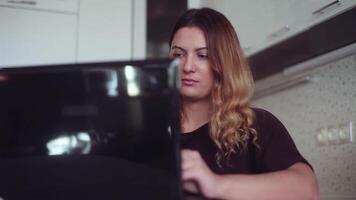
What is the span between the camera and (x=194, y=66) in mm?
1013

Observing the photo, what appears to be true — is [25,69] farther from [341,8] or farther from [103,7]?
[103,7]

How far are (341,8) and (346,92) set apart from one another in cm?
41

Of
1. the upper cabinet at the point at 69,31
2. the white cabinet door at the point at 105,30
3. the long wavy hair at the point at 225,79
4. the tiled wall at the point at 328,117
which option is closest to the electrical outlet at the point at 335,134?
the tiled wall at the point at 328,117

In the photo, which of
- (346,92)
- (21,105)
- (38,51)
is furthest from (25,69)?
(38,51)

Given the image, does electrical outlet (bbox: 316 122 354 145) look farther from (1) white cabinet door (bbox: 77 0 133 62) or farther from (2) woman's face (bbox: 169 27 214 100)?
(1) white cabinet door (bbox: 77 0 133 62)

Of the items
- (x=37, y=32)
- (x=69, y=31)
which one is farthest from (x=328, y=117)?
(x=37, y=32)

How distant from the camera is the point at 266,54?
1872 mm

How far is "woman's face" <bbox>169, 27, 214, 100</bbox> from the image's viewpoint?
1017mm

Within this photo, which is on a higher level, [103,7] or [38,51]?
[103,7]

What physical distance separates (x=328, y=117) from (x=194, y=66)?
0.90 m

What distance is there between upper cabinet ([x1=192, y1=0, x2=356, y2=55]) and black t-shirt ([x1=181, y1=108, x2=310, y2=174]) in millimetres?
587

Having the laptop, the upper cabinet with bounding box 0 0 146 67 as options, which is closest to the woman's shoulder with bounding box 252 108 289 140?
the laptop

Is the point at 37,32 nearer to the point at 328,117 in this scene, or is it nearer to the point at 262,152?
the point at 328,117

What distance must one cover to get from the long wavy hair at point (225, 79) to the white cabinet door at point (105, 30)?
1212 mm
